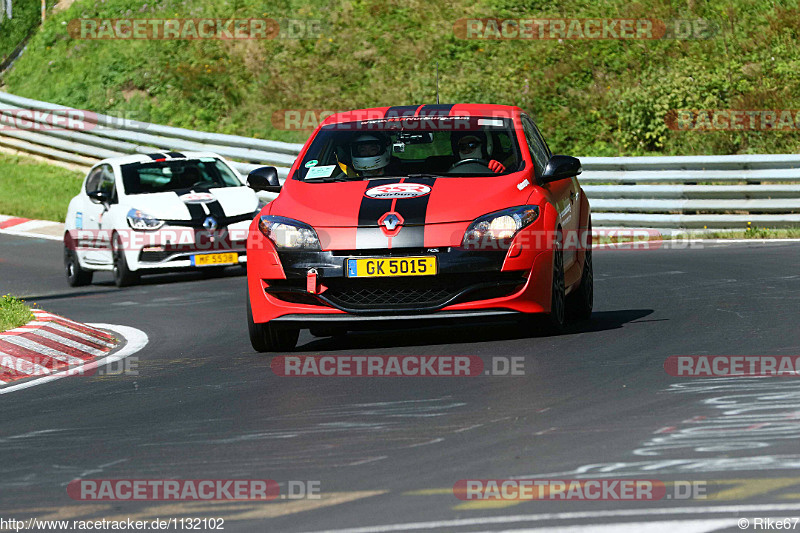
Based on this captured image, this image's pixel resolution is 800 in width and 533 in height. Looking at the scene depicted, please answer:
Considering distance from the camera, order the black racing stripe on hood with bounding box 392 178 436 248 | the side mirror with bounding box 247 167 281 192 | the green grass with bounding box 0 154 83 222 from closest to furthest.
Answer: the black racing stripe on hood with bounding box 392 178 436 248
the side mirror with bounding box 247 167 281 192
the green grass with bounding box 0 154 83 222

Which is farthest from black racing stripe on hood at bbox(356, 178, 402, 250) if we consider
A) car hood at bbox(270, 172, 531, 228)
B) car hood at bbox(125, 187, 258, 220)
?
car hood at bbox(125, 187, 258, 220)

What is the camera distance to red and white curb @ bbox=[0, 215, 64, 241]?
75.0 feet

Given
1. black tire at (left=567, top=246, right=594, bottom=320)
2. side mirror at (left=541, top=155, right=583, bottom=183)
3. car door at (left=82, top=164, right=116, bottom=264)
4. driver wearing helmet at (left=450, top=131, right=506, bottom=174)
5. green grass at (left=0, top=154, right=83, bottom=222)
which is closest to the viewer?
side mirror at (left=541, top=155, right=583, bottom=183)

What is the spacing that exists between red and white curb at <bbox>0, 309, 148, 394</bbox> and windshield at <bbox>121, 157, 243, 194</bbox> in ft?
20.7

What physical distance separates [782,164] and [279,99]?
1367 cm

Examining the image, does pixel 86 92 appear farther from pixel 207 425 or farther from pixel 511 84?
pixel 207 425

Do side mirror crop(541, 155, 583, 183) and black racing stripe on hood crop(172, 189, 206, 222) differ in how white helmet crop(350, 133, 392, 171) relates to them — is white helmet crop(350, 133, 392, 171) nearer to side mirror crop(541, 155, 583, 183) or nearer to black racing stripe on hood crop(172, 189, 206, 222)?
side mirror crop(541, 155, 583, 183)

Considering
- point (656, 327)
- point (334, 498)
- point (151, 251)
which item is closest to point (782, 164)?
point (151, 251)

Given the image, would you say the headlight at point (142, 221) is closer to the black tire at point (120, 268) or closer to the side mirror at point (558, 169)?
the black tire at point (120, 268)

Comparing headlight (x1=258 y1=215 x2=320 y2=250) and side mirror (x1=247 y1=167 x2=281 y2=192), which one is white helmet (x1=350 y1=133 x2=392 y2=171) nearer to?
side mirror (x1=247 y1=167 x2=281 y2=192)

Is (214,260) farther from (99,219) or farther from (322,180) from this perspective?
(322,180)

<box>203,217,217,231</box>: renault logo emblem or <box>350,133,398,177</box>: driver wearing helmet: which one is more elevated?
<box>350,133,398,177</box>: driver wearing helmet

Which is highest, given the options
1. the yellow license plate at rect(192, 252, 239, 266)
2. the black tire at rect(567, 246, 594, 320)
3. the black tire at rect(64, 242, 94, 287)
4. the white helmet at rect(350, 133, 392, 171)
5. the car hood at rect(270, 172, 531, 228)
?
the white helmet at rect(350, 133, 392, 171)

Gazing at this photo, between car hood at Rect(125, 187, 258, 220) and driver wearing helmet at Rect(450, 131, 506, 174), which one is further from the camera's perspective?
car hood at Rect(125, 187, 258, 220)
